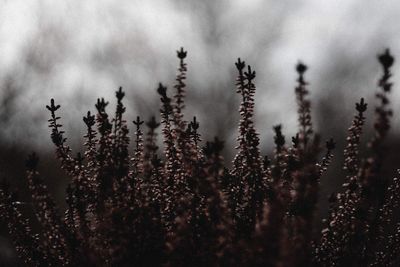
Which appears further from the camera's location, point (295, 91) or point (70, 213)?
point (70, 213)

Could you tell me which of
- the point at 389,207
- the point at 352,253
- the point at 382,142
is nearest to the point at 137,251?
the point at 352,253

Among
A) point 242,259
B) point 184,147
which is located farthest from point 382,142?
point 184,147

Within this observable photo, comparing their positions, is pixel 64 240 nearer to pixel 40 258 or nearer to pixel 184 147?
pixel 40 258

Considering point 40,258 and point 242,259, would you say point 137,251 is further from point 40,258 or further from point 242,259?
point 40,258

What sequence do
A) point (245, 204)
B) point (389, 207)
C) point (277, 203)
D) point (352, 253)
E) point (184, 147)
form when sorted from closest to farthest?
point (277, 203) < point (352, 253) < point (184, 147) < point (245, 204) < point (389, 207)

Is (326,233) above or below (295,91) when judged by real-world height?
below

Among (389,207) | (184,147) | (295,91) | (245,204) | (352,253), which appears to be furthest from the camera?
(389,207)

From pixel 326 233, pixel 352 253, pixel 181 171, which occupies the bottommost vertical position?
pixel 352 253
